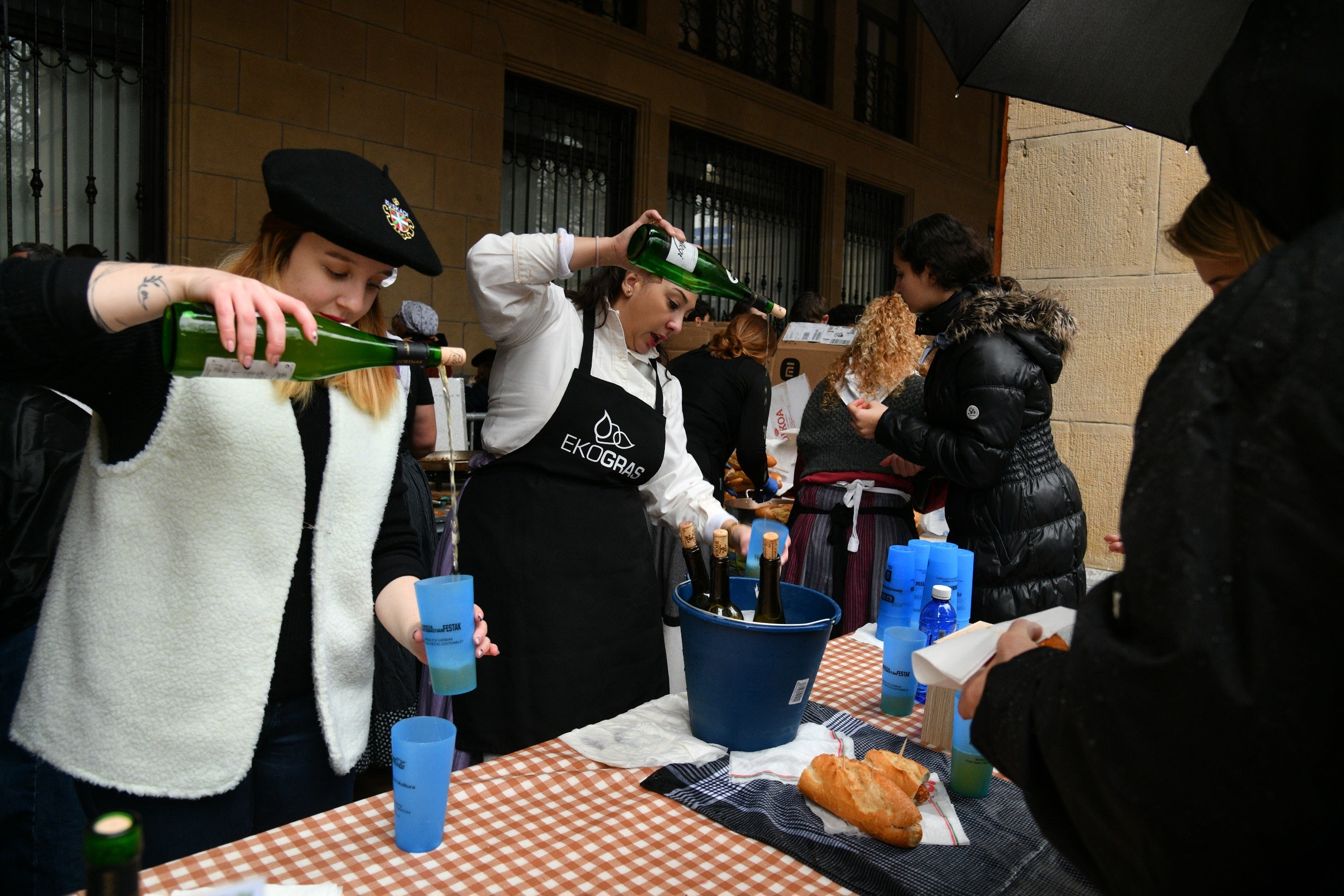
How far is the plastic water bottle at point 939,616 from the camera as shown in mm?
2006

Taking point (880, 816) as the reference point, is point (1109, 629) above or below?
above

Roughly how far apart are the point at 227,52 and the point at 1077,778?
6907mm

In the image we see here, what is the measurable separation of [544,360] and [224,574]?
3.74ft

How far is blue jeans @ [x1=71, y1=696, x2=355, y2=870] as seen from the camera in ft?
4.90

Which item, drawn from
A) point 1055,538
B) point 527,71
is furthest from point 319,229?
point 527,71

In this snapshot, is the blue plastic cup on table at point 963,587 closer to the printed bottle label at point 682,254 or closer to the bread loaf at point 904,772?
the bread loaf at point 904,772

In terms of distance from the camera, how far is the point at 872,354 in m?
3.68

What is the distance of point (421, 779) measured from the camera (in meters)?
1.22

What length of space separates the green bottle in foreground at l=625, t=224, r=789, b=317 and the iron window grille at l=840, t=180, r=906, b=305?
912 cm

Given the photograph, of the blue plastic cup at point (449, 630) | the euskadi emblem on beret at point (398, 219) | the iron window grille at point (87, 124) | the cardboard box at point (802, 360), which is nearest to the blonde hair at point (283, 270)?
the euskadi emblem on beret at point (398, 219)

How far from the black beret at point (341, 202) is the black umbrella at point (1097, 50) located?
1.25 m

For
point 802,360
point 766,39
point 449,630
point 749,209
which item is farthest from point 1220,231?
point 766,39

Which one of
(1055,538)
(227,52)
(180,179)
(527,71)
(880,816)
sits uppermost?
(527,71)

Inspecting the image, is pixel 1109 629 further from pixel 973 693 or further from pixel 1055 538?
pixel 1055 538
